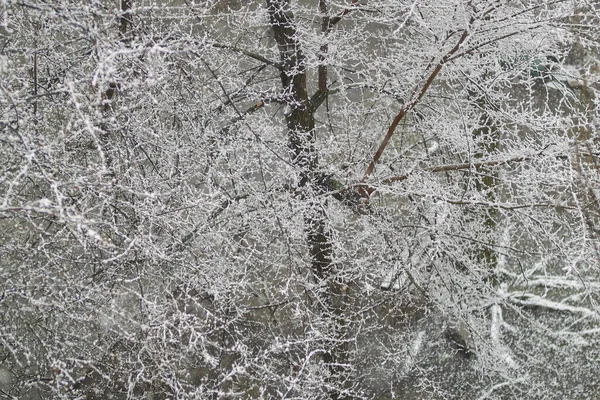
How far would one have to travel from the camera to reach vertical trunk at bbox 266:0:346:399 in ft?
18.6

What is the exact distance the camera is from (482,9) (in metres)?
4.74

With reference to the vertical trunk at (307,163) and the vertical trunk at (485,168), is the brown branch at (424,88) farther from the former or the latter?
the vertical trunk at (485,168)

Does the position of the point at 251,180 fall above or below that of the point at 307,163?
→ below

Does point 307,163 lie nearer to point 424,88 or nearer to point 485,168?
point 424,88

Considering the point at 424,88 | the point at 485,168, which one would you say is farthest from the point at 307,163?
the point at 485,168

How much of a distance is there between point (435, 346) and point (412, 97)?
18.1 ft

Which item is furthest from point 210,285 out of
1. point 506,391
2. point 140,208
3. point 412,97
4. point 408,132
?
point 506,391

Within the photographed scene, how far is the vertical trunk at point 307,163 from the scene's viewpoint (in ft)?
18.6

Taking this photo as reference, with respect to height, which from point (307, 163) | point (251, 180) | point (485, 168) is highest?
point (485, 168)

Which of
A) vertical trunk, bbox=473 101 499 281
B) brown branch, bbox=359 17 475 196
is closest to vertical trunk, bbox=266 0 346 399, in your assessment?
brown branch, bbox=359 17 475 196

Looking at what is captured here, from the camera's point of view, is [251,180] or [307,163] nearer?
[307,163]

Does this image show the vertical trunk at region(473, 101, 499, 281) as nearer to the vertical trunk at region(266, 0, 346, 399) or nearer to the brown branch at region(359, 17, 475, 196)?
the brown branch at region(359, 17, 475, 196)

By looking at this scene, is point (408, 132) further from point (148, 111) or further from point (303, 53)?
point (148, 111)

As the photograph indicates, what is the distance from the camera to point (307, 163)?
599 centimetres
